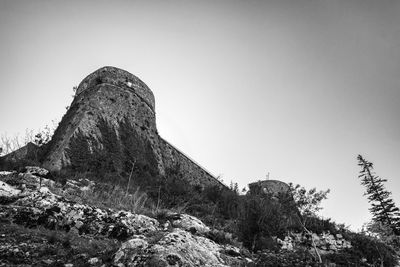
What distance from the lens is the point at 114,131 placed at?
415 inches

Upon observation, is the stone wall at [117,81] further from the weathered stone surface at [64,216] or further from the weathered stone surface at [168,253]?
the weathered stone surface at [168,253]

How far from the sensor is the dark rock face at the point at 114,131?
8.90m

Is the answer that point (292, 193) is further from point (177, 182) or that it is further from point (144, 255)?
point (144, 255)

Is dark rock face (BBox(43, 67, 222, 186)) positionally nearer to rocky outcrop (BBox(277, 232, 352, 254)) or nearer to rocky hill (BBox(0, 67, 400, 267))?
rocky hill (BBox(0, 67, 400, 267))

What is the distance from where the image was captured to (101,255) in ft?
9.33

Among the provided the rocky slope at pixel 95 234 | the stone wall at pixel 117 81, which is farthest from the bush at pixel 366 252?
the stone wall at pixel 117 81

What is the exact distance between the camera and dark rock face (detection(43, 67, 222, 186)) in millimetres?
8898

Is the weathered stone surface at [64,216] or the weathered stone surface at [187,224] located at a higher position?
the weathered stone surface at [187,224]

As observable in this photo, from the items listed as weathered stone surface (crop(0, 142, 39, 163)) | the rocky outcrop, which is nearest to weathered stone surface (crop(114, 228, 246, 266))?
the rocky outcrop

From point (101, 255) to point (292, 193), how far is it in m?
9.53

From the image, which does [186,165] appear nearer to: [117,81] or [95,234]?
[117,81]

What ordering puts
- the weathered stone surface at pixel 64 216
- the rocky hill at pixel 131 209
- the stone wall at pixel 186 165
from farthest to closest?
1. the stone wall at pixel 186 165
2. the weathered stone surface at pixel 64 216
3. the rocky hill at pixel 131 209

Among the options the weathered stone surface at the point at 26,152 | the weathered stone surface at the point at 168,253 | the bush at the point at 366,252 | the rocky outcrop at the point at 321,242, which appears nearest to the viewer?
the weathered stone surface at the point at 168,253

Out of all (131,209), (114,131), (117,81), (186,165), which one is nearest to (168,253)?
(131,209)
